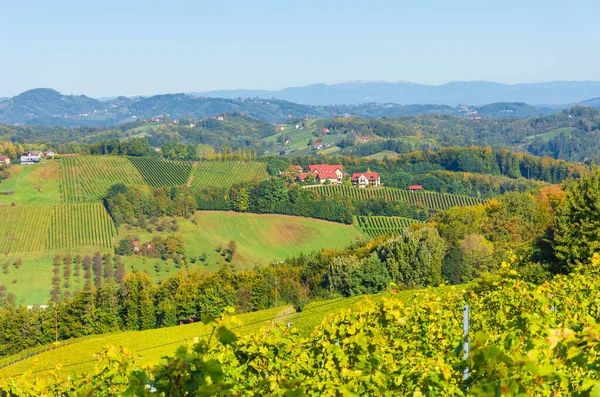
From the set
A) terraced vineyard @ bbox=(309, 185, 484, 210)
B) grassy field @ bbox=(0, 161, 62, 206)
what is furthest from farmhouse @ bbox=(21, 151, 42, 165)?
terraced vineyard @ bbox=(309, 185, 484, 210)

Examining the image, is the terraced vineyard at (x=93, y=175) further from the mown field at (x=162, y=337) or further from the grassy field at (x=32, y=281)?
the mown field at (x=162, y=337)

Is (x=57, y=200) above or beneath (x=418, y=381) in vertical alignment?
beneath

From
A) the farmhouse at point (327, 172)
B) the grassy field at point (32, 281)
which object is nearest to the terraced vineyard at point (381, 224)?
the farmhouse at point (327, 172)

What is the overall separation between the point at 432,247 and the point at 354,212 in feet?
153

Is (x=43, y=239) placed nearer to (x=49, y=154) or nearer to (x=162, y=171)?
(x=162, y=171)

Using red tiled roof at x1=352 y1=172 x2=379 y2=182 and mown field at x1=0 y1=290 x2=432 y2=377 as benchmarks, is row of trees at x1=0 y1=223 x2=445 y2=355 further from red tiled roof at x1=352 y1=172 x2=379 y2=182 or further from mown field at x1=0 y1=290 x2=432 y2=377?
red tiled roof at x1=352 y1=172 x2=379 y2=182

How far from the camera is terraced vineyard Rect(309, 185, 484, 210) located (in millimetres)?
102375

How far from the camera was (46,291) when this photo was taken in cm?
6512

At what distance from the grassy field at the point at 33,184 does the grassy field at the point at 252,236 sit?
63.8ft

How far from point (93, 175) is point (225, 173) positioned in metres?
24.5

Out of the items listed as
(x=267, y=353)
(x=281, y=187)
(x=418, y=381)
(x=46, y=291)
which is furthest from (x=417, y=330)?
(x=281, y=187)

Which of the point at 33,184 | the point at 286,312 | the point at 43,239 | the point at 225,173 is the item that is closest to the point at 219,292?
the point at 286,312

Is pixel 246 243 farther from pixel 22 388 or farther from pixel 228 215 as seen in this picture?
pixel 22 388

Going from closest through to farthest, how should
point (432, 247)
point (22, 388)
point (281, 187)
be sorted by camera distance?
point (22, 388), point (432, 247), point (281, 187)
